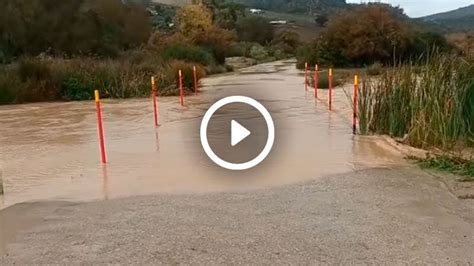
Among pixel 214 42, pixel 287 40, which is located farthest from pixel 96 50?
pixel 287 40

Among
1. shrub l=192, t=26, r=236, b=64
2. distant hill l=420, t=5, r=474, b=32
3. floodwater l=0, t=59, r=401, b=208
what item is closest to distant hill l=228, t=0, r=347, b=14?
distant hill l=420, t=5, r=474, b=32

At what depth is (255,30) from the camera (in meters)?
92.8

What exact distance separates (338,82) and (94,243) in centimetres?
2378

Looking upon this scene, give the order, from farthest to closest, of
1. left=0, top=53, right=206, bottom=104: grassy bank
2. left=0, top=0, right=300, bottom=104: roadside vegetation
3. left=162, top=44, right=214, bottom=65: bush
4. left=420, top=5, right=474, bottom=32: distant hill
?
left=420, top=5, right=474, bottom=32: distant hill → left=162, top=44, right=214, bottom=65: bush → left=0, top=0, right=300, bottom=104: roadside vegetation → left=0, top=53, right=206, bottom=104: grassy bank

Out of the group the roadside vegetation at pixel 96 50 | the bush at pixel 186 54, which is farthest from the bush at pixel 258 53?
the bush at pixel 186 54

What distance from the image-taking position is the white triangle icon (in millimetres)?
12749

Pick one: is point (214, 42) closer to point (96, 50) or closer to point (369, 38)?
point (96, 50)

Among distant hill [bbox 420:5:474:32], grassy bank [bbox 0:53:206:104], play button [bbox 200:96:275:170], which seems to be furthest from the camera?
distant hill [bbox 420:5:474:32]

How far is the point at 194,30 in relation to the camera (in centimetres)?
5672

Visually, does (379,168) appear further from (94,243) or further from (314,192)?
(94,243)

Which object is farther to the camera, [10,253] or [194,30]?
[194,30]

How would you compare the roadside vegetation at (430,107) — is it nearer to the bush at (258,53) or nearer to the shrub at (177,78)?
the shrub at (177,78)

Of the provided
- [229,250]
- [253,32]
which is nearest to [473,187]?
[229,250]

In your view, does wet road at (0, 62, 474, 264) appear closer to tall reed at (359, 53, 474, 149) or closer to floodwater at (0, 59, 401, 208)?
floodwater at (0, 59, 401, 208)
